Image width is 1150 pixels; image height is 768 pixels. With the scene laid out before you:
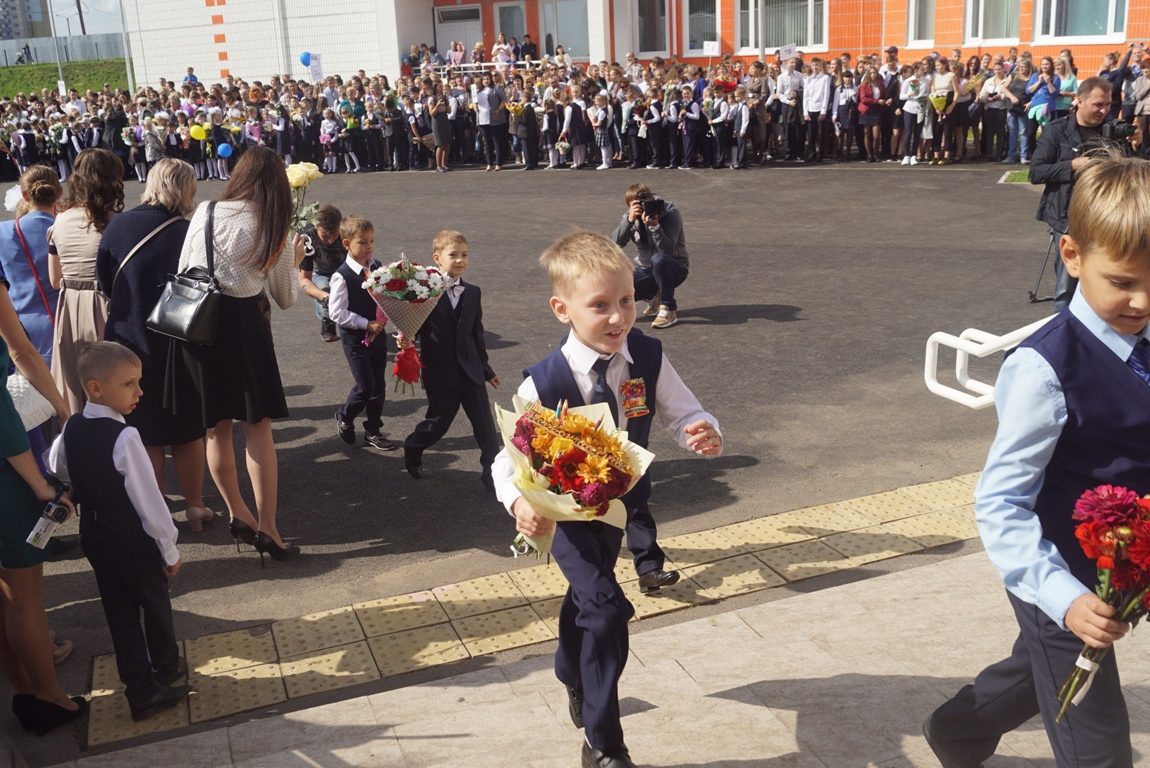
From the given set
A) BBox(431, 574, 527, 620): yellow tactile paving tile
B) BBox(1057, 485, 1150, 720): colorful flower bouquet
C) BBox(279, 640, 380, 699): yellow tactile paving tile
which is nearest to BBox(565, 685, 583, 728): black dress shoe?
BBox(279, 640, 380, 699): yellow tactile paving tile

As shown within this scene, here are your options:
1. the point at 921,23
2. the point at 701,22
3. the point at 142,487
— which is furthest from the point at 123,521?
the point at 701,22

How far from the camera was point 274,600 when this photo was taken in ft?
18.9

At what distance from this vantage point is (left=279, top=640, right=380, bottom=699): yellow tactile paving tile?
4844 millimetres

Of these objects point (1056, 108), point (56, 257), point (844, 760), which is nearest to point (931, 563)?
point (844, 760)

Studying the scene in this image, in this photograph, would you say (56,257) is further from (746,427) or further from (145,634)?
(746,427)

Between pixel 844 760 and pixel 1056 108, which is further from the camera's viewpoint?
pixel 1056 108

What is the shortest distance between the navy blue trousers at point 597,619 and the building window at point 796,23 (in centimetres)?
3065

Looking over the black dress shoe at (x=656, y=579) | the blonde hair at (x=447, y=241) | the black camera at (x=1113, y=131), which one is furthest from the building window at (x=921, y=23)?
the black dress shoe at (x=656, y=579)

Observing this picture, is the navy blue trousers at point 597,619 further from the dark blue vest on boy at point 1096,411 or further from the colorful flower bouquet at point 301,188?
the colorful flower bouquet at point 301,188

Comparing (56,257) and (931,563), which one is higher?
(56,257)

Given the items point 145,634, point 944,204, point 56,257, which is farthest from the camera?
point 944,204

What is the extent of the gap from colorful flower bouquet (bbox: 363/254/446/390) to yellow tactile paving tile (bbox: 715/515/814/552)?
2.29m

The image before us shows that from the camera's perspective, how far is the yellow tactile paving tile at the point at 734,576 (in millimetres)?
5477

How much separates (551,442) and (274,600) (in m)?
2.83
